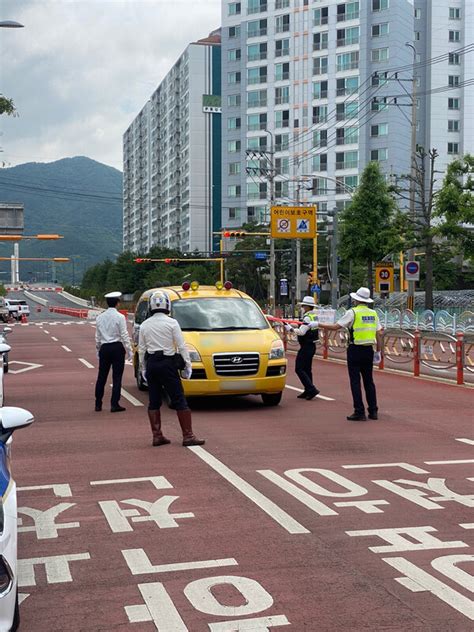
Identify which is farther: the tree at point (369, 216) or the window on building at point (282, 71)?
the window on building at point (282, 71)

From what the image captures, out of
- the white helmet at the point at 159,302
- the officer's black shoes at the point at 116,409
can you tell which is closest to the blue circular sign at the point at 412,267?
the officer's black shoes at the point at 116,409

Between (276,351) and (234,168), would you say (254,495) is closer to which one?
(276,351)

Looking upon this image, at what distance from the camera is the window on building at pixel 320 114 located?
97562mm

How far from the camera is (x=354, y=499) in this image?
722 cm

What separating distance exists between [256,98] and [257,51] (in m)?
5.32

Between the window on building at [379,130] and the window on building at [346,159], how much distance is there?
2.74 metres

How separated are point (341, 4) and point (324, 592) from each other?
317ft

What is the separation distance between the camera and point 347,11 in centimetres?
9412

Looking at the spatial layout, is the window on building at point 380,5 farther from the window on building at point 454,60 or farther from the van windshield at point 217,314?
the van windshield at point 217,314

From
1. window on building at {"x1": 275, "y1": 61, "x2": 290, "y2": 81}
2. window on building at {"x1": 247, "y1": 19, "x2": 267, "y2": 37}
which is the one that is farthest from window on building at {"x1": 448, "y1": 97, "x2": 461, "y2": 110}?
window on building at {"x1": 247, "y1": 19, "x2": 267, "y2": 37}

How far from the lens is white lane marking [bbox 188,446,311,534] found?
6449mm

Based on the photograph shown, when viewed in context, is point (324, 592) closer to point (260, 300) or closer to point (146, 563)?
point (146, 563)

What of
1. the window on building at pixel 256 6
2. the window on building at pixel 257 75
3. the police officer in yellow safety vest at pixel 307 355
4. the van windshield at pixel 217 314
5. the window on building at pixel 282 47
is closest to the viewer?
the van windshield at pixel 217 314

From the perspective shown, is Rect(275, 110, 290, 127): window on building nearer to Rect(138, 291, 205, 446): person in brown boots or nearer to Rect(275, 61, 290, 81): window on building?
Rect(275, 61, 290, 81): window on building
